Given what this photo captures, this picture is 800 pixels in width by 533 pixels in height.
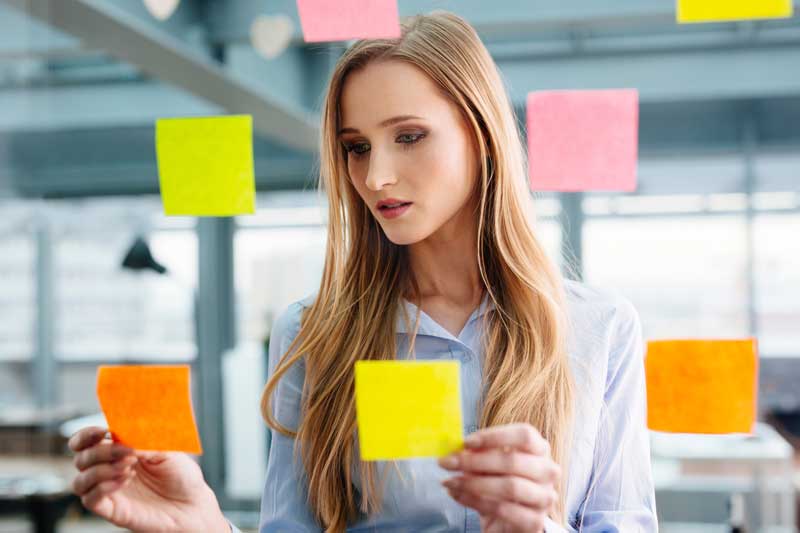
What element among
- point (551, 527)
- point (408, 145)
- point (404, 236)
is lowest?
point (551, 527)

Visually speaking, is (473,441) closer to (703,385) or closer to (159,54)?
(703,385)

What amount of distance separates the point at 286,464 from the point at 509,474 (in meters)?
0.39

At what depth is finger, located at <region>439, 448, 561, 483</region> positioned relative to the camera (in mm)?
792

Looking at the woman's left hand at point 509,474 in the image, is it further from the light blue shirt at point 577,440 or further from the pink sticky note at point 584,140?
the pink sticky note at point 584,140

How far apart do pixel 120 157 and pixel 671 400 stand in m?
3.82

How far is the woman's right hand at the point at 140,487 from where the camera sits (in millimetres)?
989

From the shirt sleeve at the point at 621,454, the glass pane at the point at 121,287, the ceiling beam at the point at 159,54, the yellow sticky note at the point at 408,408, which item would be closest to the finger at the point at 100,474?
the yellow sticky note at the point at 408,408

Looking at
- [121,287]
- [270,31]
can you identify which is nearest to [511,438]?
[270,31]

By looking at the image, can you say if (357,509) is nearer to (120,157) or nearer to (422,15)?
(422,15)

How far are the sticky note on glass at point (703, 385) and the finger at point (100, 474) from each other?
751mm

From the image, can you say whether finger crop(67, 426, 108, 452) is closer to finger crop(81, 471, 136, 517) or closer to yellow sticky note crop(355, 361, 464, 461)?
finger crop(81, 471, 136, 517)

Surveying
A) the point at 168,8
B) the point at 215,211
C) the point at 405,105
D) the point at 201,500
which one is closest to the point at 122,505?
the point at 201,500

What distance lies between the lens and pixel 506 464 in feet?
2.60

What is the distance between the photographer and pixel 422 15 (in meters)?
1.08
